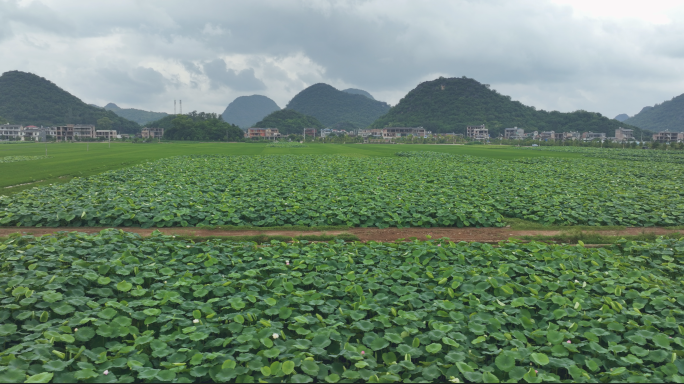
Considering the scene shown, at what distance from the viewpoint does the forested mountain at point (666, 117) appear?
16915cm

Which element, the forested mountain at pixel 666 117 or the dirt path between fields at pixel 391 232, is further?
the forested mountain at pixel 666 117

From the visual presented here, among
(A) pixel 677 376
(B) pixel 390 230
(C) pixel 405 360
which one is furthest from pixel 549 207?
(C) pixel 405 360

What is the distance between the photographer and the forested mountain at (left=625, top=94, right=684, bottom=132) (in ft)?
555

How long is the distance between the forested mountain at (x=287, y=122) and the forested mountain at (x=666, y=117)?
160138mm

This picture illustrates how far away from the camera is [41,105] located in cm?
13050

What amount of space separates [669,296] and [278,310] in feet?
19.2

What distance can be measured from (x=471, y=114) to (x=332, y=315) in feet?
497

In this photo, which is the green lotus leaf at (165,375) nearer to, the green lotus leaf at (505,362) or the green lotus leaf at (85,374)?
the green lotus leaf at (85,374)

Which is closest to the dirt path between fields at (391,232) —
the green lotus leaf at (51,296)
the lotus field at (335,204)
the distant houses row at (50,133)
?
the lotus field at (335,204)

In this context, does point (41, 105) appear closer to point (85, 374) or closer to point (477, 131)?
point (477, 131)

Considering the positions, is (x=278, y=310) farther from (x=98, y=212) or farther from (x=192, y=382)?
A: (x=98, y=212)

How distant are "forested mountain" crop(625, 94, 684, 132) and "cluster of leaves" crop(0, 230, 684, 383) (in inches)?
8430

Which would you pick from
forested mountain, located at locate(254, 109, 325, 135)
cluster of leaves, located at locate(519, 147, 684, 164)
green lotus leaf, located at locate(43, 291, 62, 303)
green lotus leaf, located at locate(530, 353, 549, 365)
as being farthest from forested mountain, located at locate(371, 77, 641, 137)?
green lotus leaf, located at locate(43, 291, 62, 303)

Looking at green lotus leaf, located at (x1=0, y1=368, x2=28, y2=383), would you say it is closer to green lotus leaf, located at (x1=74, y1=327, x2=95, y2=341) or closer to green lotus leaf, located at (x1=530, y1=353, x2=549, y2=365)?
green lotus leaf, located at (x1=74, y1=327, x2=95, y2=341)
